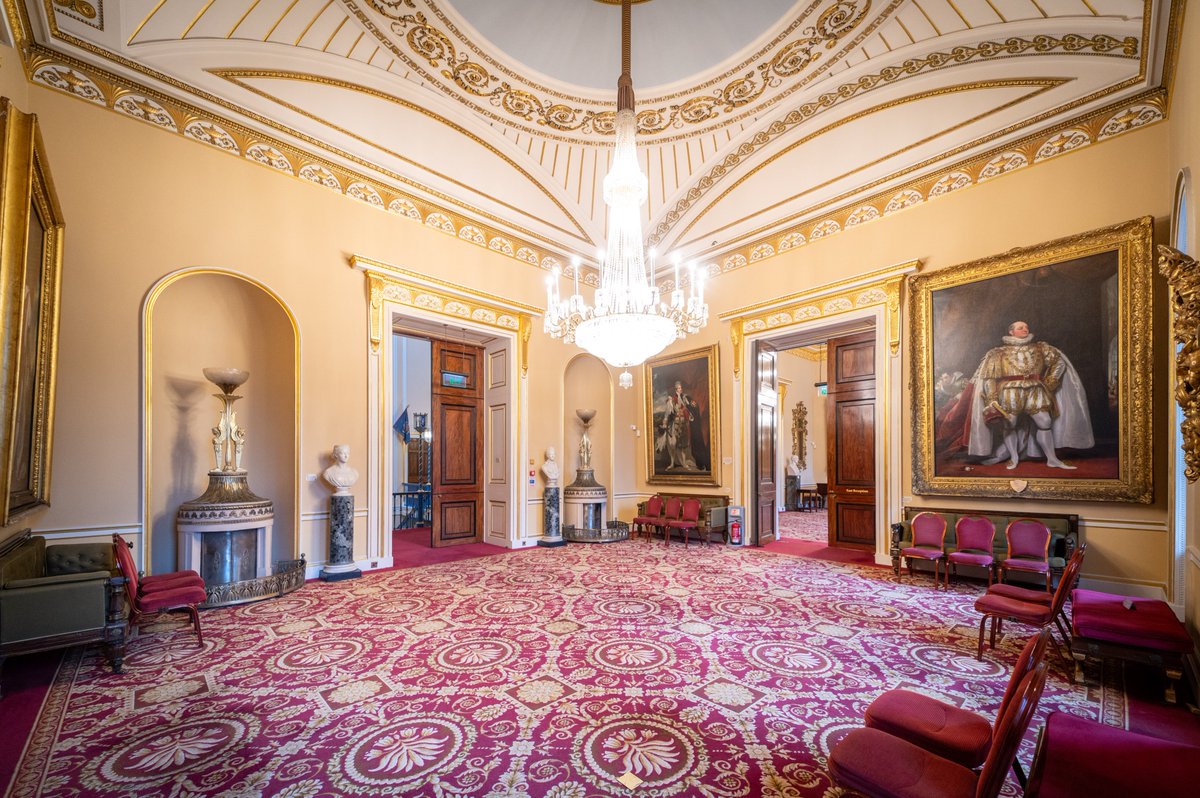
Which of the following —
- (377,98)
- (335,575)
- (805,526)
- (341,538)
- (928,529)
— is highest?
(377,98)

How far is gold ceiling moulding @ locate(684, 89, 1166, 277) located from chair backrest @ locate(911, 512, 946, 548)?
422cm

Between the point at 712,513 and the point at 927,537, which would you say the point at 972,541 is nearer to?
the point at 927,537

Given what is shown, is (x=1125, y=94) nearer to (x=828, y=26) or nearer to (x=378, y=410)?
(x=828, y=26)

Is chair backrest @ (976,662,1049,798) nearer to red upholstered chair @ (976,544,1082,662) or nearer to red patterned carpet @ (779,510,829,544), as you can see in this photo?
red upholstered chair @ (976,544,1082,662)

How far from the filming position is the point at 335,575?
6414 mm

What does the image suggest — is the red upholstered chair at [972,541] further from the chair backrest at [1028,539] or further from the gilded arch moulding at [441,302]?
the gilded arch moulding at [441,302]

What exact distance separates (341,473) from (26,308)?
10.8 ft

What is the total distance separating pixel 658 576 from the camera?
21.3 ft

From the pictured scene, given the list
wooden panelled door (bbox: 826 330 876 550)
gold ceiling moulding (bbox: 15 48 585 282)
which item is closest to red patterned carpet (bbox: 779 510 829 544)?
wooden panelled door (bbox: 826 330 876 550)

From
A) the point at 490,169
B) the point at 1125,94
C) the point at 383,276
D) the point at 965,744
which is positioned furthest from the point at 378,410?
the point at 1125,94

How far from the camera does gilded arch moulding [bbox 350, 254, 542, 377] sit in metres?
7.20

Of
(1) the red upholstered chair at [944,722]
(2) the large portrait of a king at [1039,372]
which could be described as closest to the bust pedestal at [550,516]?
(2) the large portrait of a king at [1039,372]

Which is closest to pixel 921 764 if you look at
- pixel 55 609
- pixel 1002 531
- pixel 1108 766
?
pixel 1108 766

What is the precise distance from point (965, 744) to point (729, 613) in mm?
3100
